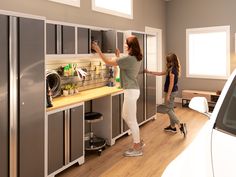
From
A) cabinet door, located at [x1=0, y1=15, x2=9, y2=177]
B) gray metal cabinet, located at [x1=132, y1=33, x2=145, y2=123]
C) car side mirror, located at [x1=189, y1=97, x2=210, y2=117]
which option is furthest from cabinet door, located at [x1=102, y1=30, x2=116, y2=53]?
car side mirror, located at [x1=189, y1=97, x2=210, y2=117]

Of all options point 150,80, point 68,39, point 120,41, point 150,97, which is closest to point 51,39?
point 68,39

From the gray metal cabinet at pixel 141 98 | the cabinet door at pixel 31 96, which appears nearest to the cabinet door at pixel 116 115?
the gray metal cabinet at pixel 141 98

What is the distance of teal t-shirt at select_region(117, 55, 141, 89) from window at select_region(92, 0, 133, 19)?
165cm

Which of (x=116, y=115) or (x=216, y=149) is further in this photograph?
(x=116, y=115)

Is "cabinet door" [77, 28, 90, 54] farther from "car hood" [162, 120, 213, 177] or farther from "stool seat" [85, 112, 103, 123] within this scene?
"car hood" [162, 120, 213, 177]

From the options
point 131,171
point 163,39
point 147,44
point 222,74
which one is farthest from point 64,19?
point 222,74

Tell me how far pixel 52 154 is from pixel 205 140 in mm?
2076

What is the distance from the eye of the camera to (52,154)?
294 centimetres

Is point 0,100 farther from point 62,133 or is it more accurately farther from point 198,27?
point 198,27

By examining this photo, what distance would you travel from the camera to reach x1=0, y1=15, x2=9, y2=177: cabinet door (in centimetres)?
228

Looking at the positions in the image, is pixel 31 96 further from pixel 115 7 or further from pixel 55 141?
pixel 115 7

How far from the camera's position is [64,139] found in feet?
10.2

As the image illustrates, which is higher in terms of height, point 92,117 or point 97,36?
point 97,36

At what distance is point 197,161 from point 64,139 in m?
2.12
